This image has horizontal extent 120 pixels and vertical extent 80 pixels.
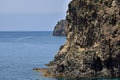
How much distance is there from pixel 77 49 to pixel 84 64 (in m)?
5.80

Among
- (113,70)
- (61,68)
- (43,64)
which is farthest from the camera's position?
(43,64)

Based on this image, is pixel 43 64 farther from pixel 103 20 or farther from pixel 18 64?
pixel 103 20

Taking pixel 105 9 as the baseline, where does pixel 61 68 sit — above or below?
below

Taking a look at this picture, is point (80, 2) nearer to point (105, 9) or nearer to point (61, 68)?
point (105, 9)

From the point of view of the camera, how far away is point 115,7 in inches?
3880

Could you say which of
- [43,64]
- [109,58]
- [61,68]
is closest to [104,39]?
[109,58]

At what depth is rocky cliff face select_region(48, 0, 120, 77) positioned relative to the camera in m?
94.8

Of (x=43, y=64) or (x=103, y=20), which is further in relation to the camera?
(x=43, y=64)

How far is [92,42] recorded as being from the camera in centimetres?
10075

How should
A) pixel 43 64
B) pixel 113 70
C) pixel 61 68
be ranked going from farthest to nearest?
pixel 43 64
pixel 61 68
pixel 113 70

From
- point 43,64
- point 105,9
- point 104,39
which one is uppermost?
point 105,9

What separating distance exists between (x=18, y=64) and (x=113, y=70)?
1871 inches

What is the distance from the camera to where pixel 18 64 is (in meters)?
135

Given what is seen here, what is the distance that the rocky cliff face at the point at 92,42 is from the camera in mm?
94750
